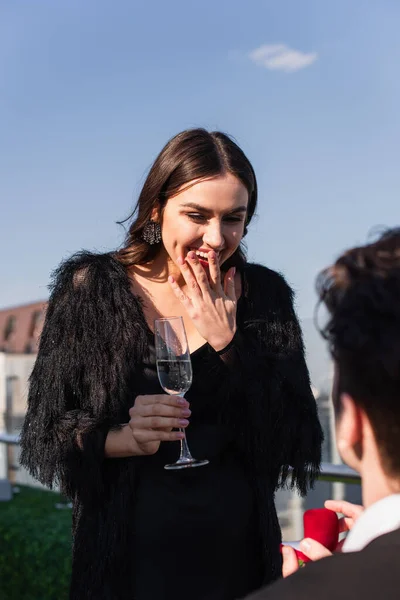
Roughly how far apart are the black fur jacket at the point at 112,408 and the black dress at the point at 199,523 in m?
0.05

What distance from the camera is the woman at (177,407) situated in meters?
2.97

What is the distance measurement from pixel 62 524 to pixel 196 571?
3346 mm

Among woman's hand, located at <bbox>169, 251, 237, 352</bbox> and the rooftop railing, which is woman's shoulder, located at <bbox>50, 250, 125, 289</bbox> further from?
the rooftop railing

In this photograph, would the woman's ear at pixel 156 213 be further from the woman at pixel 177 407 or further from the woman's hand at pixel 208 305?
the woman's hand at pixel 208 305

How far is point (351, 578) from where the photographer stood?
1.30 metres

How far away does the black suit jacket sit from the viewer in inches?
50.5

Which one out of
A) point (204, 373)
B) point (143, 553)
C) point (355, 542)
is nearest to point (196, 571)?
point (143, 553)

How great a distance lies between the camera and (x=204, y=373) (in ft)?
10.4

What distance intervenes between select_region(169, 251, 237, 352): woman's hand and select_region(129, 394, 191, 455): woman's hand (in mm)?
399

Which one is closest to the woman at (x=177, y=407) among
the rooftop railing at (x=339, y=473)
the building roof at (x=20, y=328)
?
the rooftop railing at (x=339, y=473)

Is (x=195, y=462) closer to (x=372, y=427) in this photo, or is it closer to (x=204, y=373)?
(x=204, y=373)

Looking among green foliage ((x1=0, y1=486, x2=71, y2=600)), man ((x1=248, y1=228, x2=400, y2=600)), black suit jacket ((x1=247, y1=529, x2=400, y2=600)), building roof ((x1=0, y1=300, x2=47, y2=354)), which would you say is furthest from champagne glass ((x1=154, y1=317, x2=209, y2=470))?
building roof ((x1=0, y1=300, x2=47, y2=354))

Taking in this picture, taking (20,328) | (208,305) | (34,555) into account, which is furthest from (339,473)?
(20,328)

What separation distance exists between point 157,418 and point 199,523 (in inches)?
16.6
